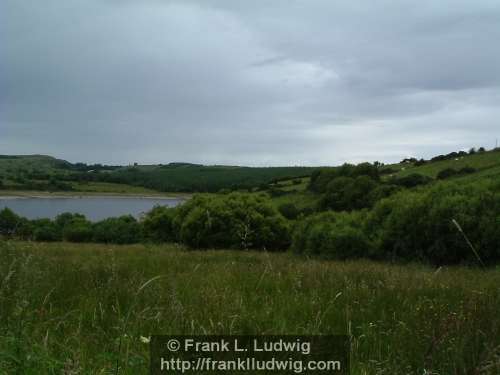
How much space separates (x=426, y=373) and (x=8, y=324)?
2.45 m

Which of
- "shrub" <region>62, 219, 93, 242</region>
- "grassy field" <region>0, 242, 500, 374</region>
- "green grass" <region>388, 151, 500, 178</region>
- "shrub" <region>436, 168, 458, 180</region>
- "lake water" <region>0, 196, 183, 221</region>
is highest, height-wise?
"green grass" <region>388, 151, 500, 178</region>

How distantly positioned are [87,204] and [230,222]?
98508mm

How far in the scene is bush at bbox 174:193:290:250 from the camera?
33.4 metres

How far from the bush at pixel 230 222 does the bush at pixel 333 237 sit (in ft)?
10.5

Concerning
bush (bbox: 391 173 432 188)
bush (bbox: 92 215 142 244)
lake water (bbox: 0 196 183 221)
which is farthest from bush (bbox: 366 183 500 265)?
lake water (bbox: 0 196 183 221)

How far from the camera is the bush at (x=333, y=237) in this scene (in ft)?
82.0

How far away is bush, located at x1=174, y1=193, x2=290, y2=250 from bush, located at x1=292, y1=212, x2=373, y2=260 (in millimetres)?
3214

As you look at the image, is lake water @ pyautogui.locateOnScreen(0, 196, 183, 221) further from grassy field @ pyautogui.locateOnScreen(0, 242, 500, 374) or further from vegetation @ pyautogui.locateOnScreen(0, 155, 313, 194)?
grassy field @ pyautogui.locateOnScreen(0, 242, 500, 374)

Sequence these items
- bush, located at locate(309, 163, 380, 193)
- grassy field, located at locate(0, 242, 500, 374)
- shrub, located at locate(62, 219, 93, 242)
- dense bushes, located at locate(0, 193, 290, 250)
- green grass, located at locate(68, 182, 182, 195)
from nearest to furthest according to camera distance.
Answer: grassy field, located at locate(0, 242, 500, 374) < dense bushes, located at locate(0, 193, 290, 250) < shrub, located at locate(62, 219, 93, 242) < bush, located at locate(309, 163, 380, 193) < green grass, located at locate(68, 182, 182, 195)

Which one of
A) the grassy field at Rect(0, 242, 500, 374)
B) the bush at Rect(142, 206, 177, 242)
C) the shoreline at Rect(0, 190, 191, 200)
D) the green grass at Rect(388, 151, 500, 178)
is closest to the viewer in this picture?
the grassy field at Rect(0, 242, 500, 374)

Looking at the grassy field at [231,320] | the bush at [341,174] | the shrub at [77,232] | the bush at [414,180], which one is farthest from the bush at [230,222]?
the bush at [341,174]

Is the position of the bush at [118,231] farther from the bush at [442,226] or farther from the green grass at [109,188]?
the green grass at [109,188]

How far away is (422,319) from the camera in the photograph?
3215 millimetres

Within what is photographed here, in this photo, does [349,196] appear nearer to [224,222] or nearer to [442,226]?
[224,222]
